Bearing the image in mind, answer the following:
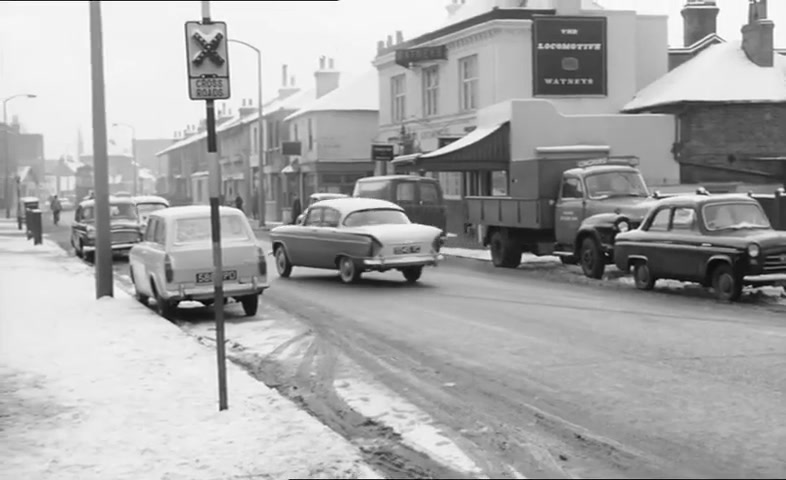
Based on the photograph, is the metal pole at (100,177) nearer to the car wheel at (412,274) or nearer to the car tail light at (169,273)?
the car tail light at (169,273)

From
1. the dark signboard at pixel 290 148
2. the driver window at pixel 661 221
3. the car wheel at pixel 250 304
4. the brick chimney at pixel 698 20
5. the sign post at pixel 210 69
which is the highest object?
the brick chimney at pixel 698 20

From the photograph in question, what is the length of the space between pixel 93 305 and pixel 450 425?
390 inches

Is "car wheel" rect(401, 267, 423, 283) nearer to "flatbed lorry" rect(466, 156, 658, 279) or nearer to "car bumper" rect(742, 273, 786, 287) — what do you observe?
"flatbed lorry" rect(466, 156, 658, 279)

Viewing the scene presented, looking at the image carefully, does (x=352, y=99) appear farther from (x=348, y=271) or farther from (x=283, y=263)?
(x=348, y=271)

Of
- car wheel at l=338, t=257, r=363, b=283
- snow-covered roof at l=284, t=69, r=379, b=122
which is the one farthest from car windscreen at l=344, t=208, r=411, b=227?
snow-covered roof at l=284, t=69, r=379, b=122

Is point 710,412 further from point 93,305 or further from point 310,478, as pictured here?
point 93,305

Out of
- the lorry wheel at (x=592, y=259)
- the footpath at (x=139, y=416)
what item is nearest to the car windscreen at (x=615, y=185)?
the lorry wheel at (x=592, y=259)

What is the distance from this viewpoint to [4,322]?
48.5ft

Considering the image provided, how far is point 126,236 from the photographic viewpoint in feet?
92.4

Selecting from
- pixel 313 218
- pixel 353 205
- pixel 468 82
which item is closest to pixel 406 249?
pixel 353 205

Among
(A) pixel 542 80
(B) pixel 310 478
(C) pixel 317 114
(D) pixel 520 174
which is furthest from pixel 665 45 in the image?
(B) pixel 310 478

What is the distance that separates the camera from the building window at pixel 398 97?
46.8 meters

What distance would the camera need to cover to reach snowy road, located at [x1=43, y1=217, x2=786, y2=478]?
23.7 ft

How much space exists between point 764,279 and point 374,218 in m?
7.50
